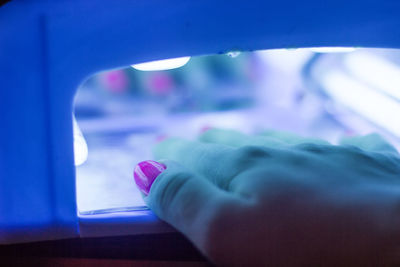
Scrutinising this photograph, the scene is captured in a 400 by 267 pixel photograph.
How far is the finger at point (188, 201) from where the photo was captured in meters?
0.41

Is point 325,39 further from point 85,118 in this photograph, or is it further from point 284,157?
point 85,118

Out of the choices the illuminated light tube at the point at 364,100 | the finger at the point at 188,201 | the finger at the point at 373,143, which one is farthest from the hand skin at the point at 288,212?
the illuminated light tube at the point at 364,100

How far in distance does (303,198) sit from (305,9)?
0.79ft

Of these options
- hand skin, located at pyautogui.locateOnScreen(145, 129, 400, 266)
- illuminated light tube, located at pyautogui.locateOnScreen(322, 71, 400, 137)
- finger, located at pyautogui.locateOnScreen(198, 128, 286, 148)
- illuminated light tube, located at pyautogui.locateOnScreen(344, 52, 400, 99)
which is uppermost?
illuminated light tube, located at pyautogui.locateOnScreen(344, 52, 400, 99)

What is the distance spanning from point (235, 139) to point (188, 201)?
13.5 inches

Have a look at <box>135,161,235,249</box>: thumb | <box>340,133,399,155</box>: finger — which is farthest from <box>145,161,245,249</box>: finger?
<box>340,133,399,155</box>: finger

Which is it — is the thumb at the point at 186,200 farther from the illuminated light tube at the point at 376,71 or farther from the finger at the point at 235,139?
the illuminated light tube at the point at 376,71

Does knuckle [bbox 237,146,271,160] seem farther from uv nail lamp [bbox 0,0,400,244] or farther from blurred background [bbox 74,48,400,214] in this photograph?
blurred background [bbox 74,48,400,214]

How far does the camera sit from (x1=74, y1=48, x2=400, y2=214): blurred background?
888 mm

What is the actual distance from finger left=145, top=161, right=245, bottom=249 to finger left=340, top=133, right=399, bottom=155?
0.33 meters

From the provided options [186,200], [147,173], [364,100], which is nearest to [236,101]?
[364,100]

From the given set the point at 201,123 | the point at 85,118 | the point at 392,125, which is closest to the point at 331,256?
the point at 392,125

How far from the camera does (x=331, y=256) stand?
0.40m

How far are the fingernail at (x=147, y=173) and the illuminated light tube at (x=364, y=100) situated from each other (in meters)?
0.52
